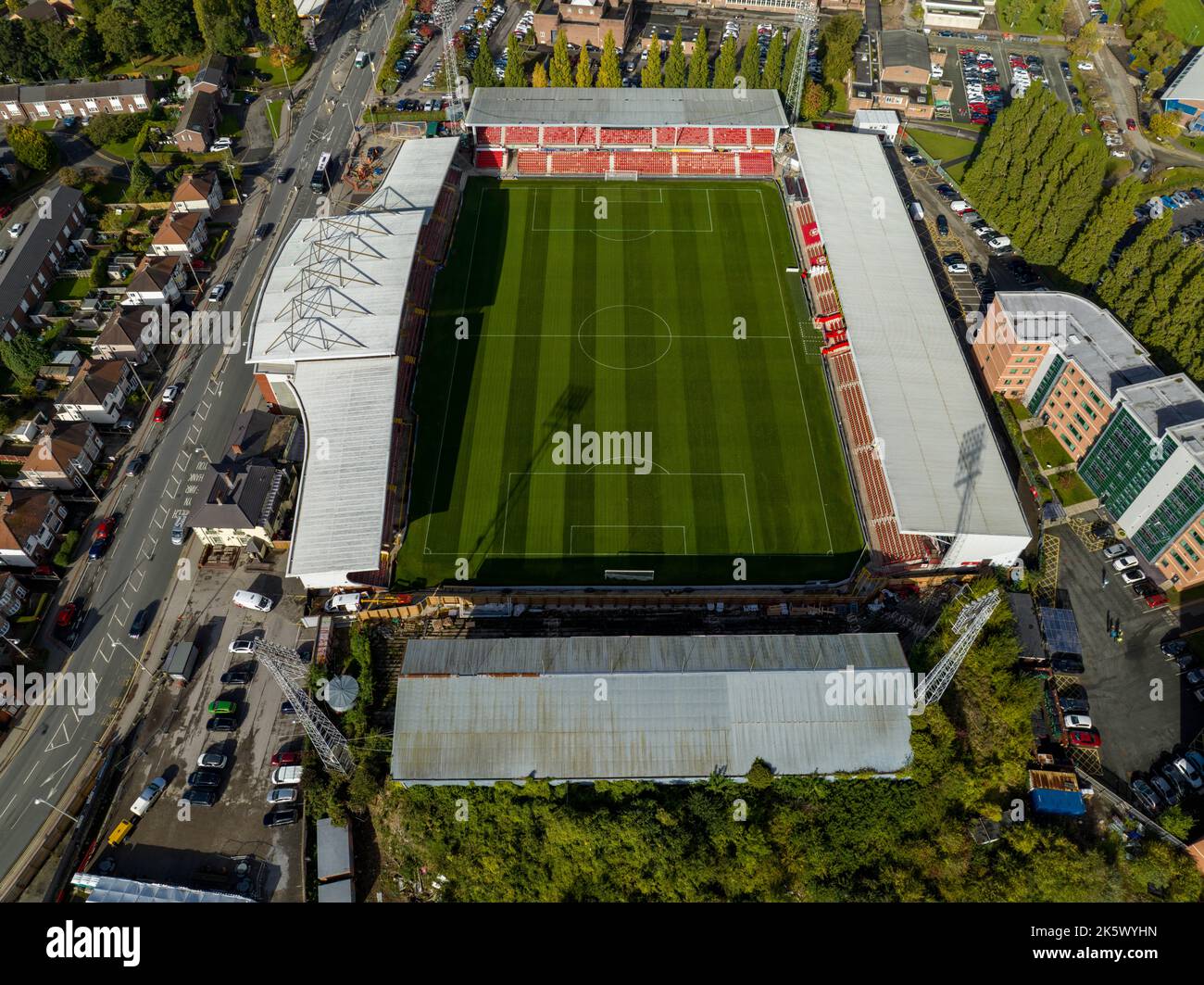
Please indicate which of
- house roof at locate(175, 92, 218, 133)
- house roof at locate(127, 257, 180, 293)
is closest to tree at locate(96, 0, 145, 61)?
house roof at locate(175, 92, 218, 133)

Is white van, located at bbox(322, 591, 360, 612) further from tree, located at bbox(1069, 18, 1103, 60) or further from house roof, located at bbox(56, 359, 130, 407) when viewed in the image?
tree, located at bbox(1069, 18, 1103, 60)

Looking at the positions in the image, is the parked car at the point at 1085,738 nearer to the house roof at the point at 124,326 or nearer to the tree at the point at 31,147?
the house roof at the point at 124,326

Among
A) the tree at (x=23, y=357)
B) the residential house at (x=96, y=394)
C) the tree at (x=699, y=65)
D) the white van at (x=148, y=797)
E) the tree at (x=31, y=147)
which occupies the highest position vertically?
the tree at (x=699, y=65)

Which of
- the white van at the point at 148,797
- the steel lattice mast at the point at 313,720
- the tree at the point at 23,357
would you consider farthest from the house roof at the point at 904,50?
the white van at the point at 148,797

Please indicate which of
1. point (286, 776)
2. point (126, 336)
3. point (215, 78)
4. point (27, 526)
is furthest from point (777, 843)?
point (215, 78)

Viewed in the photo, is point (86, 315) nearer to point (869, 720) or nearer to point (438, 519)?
point (438, 519)
